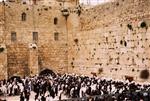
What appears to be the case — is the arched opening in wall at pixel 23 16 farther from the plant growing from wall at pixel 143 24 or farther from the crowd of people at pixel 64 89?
the plant growing from wall at pixel 143 24

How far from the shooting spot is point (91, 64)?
99.3 ft

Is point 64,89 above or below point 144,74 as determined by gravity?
below

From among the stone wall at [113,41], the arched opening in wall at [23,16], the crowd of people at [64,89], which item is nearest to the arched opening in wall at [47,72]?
the stone wall at [113,41]

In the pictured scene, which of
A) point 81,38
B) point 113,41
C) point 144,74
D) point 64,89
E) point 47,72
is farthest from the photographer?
point 47,72

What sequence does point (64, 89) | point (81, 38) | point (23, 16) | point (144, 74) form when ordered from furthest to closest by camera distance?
point (81, 38) < point (23, 16) < point (144, 74) < point (64, 89)

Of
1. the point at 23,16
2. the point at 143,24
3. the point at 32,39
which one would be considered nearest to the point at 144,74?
the point at 143,24

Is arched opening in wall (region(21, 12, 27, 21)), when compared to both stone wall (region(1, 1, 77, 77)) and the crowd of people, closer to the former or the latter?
stone wall (region(1, 1, 77, 77))

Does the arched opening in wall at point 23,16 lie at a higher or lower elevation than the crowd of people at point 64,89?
higher

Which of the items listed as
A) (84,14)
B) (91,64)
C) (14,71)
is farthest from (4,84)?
(84,14)

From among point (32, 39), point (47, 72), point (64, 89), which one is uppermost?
point (32, 39)

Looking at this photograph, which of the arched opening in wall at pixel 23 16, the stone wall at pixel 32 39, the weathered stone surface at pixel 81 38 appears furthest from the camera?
the arched opening in wall at pixel 23 16

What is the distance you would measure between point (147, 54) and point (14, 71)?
39.4 feet

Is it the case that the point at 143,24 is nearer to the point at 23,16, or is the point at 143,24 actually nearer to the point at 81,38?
the point at 81,38

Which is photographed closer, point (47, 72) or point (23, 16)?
point (23, 16)
